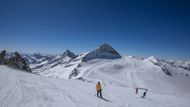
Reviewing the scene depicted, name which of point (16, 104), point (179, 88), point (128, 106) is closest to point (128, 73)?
point (179, 88)

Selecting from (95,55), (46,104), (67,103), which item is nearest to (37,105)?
(46,104)

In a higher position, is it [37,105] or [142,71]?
[142,71]

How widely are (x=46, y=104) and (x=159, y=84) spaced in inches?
3156

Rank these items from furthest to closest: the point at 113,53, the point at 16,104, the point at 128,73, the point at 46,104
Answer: the point at 113,53, the point at 128,73, the point at 46,104, the point at 16,104

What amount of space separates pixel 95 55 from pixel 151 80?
289 ft

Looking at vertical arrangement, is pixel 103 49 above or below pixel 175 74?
above

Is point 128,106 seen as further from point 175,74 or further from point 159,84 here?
point 175,74

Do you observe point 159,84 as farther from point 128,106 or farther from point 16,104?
point 16,104

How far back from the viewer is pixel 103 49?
194 metres

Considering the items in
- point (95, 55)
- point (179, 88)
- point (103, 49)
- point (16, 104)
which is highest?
point (103, 49)

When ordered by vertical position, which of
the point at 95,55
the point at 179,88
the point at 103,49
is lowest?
the point at 179,88

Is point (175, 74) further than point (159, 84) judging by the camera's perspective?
Yes

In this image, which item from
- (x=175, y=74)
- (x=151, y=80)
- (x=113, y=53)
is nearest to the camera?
(x=151, y=80)

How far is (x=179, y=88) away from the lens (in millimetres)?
79875
